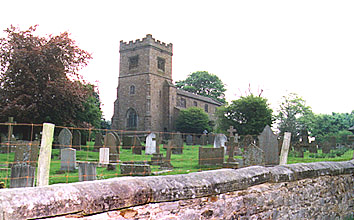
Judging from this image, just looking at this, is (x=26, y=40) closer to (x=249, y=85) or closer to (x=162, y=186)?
(x=162, y=186)

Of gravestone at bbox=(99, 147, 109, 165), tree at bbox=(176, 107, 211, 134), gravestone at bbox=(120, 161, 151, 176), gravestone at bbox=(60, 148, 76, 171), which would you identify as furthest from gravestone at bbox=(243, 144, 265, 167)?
tree at bbox=(176, 107, 211, 134)

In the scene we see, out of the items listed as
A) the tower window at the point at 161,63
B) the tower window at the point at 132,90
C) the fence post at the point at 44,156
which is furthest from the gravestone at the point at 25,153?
the tower window at the point at 161,63

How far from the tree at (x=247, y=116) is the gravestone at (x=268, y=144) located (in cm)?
2557

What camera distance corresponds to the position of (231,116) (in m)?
36.9

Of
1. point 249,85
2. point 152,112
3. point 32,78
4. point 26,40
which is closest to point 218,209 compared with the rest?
point 32,78

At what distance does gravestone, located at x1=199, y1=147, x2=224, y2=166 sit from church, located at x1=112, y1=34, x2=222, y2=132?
32.6 m

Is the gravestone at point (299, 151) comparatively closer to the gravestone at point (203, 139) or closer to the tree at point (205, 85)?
the gravestone at point (203, 139)

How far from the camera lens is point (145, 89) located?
153 ft

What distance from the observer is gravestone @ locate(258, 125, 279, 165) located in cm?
955

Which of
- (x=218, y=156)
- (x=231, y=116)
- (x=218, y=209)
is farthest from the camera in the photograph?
(x=231, y=116)

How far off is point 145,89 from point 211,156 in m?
34.7

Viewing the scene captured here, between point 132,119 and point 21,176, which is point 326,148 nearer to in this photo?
point 21,176

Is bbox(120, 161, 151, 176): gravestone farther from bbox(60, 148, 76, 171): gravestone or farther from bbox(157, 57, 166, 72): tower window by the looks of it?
bbox(157, 57, 166, 72): tower window

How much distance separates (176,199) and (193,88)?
210 ft
